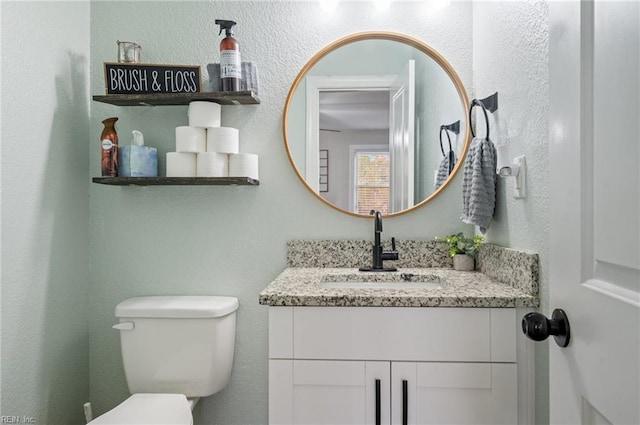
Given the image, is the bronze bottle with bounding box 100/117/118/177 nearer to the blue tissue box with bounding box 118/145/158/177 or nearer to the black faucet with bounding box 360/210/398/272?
the blue tissue box with bounding box 118/145/158/177

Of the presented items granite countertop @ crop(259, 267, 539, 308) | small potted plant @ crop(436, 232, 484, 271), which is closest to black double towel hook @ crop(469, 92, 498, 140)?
small potted plant @ crop(436, 232, 484, 271)

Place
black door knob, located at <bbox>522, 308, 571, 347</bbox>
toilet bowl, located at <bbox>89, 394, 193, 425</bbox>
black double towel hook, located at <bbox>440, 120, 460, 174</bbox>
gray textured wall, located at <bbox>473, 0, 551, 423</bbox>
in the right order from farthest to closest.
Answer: black double towel hook, located at <bbox>440, 120, 460, 174</bbox> → toilet bowl, located at <bbox>89, 394, 193, 425</bbox> → gray textured wall, located at <bbox>473, 0, 551, 423</bbox> → black door knob, located at <bbox>522, 308, 571, 347</bbox>

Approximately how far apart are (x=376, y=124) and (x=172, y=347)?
120cm

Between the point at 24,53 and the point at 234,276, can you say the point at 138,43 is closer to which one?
the point at 24,53

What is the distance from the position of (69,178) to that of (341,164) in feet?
3.69

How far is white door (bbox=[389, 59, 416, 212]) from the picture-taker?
6.45ft

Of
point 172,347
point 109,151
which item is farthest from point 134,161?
point 172,347

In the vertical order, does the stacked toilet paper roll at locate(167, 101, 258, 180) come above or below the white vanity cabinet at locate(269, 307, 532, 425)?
above

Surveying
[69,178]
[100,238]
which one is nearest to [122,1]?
[69,178]

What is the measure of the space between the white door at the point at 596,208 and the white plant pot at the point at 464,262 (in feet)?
3.57

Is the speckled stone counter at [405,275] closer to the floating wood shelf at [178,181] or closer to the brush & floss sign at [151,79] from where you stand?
the floating wood shelf at [178,181]

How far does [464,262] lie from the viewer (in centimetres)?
190

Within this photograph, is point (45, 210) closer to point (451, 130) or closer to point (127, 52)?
point (127, 52)

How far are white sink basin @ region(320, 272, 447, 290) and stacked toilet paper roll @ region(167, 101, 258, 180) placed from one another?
0.55 meters
